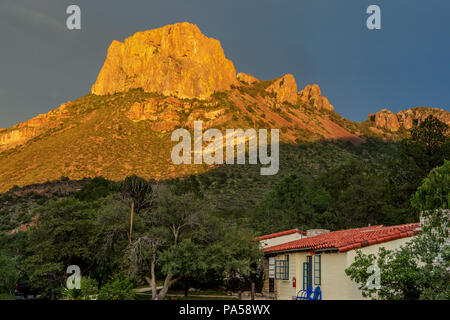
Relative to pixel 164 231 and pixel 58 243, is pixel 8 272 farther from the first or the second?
pixel 164 231

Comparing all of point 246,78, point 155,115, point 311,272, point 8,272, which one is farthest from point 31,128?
point 311,272

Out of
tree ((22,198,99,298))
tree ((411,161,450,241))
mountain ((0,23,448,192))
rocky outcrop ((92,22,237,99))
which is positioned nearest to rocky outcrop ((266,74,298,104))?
mountain ((0,23,448,192))

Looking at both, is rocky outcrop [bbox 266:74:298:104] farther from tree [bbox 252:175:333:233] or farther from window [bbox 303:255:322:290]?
window [bbox 303:255:322:290]

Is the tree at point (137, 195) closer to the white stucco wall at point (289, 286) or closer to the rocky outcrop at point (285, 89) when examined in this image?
the white stucco wall at point (289, 286)

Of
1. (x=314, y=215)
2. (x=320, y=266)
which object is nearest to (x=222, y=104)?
(x=314, y=215)

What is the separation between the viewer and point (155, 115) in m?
87.4

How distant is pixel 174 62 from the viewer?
358ft

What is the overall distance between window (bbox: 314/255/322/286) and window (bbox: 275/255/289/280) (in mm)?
3465

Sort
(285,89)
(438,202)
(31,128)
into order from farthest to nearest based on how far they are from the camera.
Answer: (285,89)
(31,128)
(438,202)

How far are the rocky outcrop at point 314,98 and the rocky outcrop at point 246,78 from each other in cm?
1507

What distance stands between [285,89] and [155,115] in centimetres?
4804

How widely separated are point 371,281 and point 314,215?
22924mm
